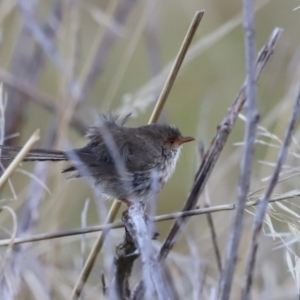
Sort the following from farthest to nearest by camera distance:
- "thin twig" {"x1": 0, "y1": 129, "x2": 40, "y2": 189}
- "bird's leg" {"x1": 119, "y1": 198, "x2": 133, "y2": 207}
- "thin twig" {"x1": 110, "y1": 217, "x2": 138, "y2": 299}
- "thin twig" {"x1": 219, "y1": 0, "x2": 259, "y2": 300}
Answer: "bird's leg" {"x1": 119, "y1": 198, "x2": 133, "y2": 207} < "thin twig" {"x1": 110, "y1": 217, "x2": 138, "y2": 299} < "thin twig" {"x1": 0, "y1": 129, "x2": 40, "y2": 189} < "thin twig" {"x1": 219, "y1": 0, "x2": 259, "y2": 300}

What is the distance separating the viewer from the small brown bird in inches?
106

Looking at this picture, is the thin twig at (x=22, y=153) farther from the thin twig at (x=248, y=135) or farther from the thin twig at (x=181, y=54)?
the thin twig at (x=248, y=135)

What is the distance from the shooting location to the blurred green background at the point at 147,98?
9.70 ft

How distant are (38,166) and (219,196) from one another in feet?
3.83

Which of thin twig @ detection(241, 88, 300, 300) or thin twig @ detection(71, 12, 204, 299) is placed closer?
thin twig @ detection(241, 88, 300, 300)

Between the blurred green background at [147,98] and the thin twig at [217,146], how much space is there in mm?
300

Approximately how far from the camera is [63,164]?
327 cm

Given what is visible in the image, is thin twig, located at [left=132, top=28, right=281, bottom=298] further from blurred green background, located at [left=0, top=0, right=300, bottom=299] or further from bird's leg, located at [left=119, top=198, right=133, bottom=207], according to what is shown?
bird's leg, located at [left=119, top=198, right=133, bottom=207]

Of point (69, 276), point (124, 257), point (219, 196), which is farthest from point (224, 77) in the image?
point (124, 257)

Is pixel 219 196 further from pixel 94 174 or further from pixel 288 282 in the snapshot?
pixel 94 174

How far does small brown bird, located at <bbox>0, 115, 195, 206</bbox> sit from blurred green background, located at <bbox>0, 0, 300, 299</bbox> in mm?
126

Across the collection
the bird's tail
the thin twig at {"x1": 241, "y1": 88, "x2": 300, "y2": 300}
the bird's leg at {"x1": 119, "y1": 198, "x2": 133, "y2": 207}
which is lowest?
the thin twig at {"x1": 241, "y1": 88, "x2": 300, "y2": 300}

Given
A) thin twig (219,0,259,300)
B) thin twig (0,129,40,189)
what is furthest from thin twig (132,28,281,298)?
thin twig (219,0,259,300)

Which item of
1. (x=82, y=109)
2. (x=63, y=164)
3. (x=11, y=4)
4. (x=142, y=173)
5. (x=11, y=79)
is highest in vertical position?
(x=11, y=4)
